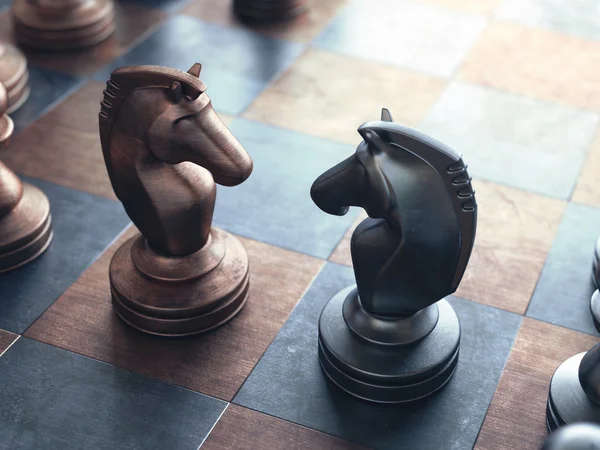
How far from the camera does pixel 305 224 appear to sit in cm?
232

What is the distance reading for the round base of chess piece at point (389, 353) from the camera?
5.84 ft

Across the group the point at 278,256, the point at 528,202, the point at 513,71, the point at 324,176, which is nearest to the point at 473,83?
the point at 513,71

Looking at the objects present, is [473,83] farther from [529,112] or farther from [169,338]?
[169,338]

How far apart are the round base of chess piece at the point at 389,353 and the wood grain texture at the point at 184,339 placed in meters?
0.19

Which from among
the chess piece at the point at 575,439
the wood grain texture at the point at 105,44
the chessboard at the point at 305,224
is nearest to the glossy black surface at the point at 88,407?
the chessboard at the point at 305,224

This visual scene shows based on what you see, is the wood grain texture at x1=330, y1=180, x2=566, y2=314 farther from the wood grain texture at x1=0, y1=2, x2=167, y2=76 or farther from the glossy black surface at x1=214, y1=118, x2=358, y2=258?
the wood grain texture at x1=0, y1=2, x2=167, y2=76

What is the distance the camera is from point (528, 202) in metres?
2.43

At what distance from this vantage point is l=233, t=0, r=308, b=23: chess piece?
3.28 m

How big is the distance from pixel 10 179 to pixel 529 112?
1.57 m

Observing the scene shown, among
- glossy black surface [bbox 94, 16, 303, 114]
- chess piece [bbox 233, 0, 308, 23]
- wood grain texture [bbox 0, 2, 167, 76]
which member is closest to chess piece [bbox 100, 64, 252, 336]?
glossy black surface [bbox 94, 16, 303, 114]

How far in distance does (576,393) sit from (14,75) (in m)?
1.91

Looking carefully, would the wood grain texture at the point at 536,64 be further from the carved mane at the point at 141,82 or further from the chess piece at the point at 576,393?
the carved mane at the point at 141,82


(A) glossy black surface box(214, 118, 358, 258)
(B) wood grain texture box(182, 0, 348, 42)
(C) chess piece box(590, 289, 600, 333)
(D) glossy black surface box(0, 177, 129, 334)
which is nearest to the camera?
(C) chess piece box(590, 289, 600, 333)

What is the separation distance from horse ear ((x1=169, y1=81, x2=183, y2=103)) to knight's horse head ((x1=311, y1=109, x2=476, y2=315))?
31 cm
